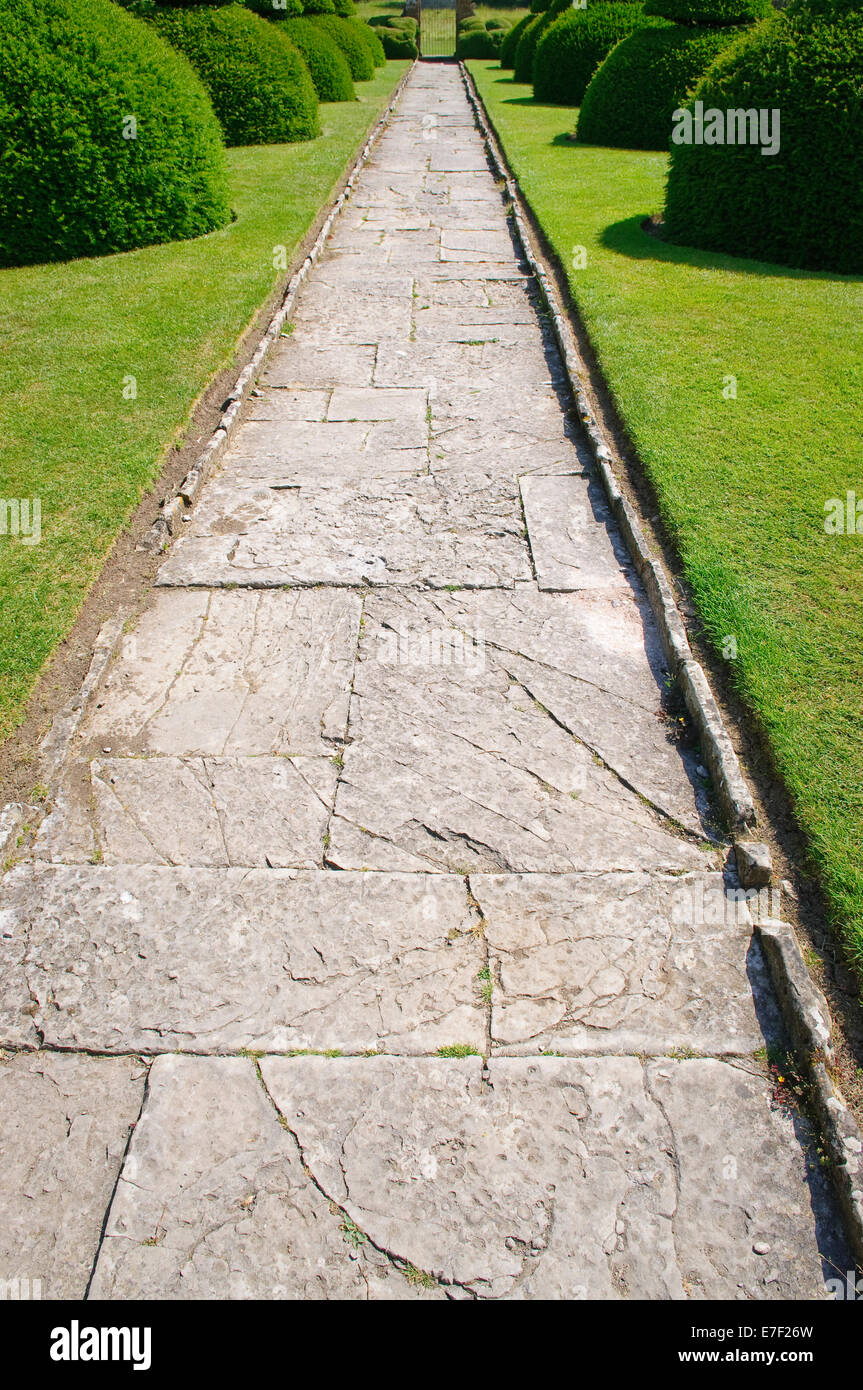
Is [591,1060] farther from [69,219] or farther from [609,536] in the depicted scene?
[69,219]

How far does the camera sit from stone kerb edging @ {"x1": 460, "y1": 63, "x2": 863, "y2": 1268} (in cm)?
241

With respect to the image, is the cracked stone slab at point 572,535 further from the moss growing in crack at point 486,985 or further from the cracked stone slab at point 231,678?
the moss growing in crack at point 486,985

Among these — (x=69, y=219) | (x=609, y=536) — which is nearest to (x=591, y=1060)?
(x=609, y=536)

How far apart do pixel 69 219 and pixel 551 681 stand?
9388mm

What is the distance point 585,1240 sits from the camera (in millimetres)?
2307

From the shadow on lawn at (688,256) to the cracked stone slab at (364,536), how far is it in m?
5.78

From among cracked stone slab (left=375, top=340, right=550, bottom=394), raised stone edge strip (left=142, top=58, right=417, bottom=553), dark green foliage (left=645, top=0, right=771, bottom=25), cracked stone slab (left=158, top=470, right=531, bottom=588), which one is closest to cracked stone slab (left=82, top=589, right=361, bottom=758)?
cracked stone slab (left=158, top=470, right=531, bottom=588)

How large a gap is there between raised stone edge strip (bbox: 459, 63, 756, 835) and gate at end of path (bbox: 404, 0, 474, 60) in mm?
46894

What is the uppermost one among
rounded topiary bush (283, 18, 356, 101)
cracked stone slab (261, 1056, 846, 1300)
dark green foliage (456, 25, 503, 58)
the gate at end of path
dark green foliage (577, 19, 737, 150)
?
the gate at end of path

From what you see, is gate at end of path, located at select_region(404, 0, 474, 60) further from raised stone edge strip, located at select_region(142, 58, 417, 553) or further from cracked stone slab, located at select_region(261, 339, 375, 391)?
cracked stone slab, located at select_region(261, 339, 375, 391)

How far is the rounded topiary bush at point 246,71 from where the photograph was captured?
14.8 m

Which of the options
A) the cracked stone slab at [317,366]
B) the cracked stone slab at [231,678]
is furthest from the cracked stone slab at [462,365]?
the cracked stone slab at [231,678]

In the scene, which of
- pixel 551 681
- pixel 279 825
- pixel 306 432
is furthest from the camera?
pixel 306 432

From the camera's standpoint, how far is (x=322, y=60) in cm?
2020
